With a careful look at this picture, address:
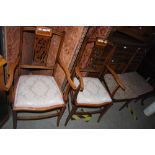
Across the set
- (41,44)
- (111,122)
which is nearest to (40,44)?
(41,44)

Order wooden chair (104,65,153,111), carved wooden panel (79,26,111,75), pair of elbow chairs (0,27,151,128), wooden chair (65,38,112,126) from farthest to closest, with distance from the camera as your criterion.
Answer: wooden chair (104,65,153,111), carved wooden panel (79,26,111,75), wooden chair (65,38,112,126), pair of elbow chairs (0,27,151,128)

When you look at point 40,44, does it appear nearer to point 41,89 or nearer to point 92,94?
point 41,89

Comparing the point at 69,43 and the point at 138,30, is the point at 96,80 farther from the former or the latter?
the point at 138,30

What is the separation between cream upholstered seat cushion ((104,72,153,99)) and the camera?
2.40 m

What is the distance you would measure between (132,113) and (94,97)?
1.20m

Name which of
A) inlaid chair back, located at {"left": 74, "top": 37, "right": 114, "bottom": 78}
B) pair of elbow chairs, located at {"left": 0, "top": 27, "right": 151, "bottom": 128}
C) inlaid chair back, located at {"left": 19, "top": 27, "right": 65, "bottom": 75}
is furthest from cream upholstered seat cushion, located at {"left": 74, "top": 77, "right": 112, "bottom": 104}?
inlaid chair back, located at {"left": 19, "top": 27, "right": 65, "bottom": 75}

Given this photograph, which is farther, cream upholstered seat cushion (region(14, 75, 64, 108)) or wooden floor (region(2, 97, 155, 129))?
wooden floor (region(2, 97, 155, 129))

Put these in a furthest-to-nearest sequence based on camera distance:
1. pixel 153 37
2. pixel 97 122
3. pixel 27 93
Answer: pixel 153 37 < pixel 97 122 < pixel 27 93

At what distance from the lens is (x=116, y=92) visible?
238 cm

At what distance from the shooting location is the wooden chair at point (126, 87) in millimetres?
2307

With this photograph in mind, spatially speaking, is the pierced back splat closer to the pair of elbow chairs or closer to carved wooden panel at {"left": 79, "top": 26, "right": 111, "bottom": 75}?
the pair of elbow chairs

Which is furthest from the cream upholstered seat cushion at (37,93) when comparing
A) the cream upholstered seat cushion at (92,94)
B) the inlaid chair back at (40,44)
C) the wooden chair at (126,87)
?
the wooden chair at (126,87)

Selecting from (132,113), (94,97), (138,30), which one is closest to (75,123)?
(94,97)

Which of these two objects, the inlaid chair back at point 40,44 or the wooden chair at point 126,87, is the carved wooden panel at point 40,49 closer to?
the inlaid chair back at point 40,44
